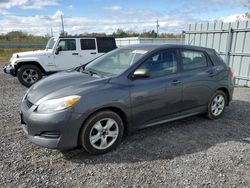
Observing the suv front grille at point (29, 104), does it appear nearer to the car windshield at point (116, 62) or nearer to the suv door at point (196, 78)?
the car windshield at point (116, 62)

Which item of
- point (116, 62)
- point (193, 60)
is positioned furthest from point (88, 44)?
point (193, 60)

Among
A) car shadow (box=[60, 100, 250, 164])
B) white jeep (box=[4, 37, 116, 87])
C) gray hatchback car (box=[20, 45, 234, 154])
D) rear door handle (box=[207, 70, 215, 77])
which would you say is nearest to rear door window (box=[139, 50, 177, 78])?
gray hatchback car (box=[20, 45, 234, 154])

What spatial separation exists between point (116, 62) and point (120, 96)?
0.92 m

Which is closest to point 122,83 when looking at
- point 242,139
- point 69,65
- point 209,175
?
point 209,175

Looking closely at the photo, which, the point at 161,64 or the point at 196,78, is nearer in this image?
the point at 161,64

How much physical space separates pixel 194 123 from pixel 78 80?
2566 mm

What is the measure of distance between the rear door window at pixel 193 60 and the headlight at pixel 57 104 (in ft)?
7.12

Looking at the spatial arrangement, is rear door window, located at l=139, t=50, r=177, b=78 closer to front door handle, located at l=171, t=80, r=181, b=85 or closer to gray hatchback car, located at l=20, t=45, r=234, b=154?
gray hatchback car, located at l=20, t=45, r=234, b=154

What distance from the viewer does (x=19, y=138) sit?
140 inches

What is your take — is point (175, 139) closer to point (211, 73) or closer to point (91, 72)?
point (211, 73)

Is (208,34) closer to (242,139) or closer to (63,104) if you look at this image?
(242,139)

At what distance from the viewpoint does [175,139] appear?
3586 mm

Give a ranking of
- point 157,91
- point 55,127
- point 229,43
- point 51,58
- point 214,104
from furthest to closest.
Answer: point 229,43 < point 51,58 < point 214,104 < point 157,91 < point 55,127

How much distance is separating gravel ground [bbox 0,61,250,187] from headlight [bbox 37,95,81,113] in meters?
0.77
